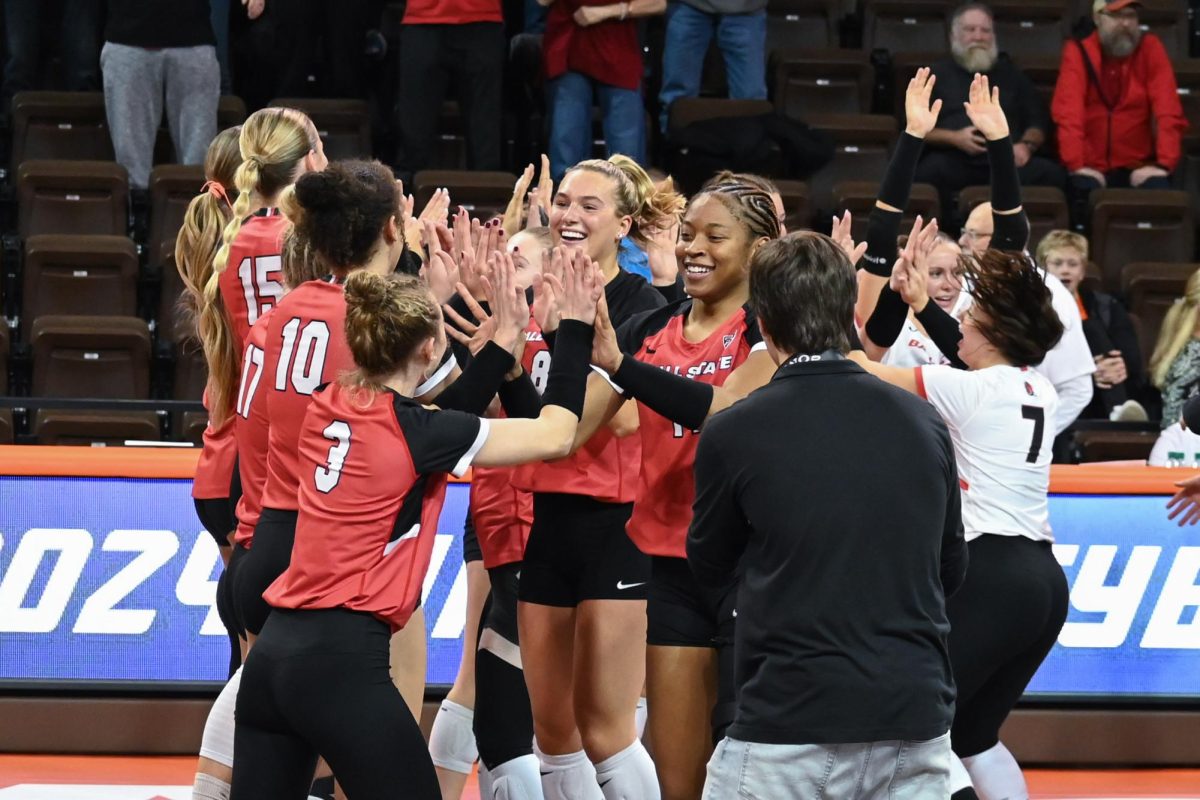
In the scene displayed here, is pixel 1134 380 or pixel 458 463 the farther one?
pixel 1134 380

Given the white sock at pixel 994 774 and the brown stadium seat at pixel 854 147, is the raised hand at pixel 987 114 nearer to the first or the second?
the white sock at pixel 994 774

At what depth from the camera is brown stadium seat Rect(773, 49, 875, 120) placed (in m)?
10.8

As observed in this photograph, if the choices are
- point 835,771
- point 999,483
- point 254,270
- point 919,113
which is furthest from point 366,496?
point 919,113

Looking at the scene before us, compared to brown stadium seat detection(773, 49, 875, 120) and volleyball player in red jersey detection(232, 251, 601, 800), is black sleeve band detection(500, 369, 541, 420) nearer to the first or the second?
volleyball player in red jersey detection(232, 251, 601, 800)

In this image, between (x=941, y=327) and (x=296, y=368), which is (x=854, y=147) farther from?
(x=296, y=368)

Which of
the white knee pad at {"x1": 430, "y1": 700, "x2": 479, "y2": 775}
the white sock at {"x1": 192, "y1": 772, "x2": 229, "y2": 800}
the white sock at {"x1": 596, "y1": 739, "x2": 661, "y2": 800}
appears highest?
the white sock at {"x1": 192, "y1": 772, "x2": 229, "y2": 800}

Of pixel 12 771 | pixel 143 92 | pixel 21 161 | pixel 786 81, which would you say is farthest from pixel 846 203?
pixel 12 771

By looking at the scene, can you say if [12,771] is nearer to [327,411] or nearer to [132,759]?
[132,759]

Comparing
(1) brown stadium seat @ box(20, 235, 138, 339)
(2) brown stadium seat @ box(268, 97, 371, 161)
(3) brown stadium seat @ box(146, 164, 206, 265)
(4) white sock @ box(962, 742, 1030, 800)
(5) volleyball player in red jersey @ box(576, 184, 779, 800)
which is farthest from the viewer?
(2) brown stadium seat @ box(268, 97, 371, 161)

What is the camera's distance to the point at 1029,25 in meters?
11.7

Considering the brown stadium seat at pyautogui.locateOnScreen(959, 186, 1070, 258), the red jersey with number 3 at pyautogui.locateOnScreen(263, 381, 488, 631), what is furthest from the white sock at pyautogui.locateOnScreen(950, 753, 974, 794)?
the brown stadium seat at pyautogui.locateOnScreen(959, 186, 1070, 258)

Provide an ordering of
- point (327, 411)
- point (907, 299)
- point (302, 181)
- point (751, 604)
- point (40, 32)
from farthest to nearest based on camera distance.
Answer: point (40, 32) < point (907, 299) < point (302, 181) < point (327, 411) < point (751, 604)

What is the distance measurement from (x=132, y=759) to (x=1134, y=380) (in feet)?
18.0

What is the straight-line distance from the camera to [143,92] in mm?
9297
